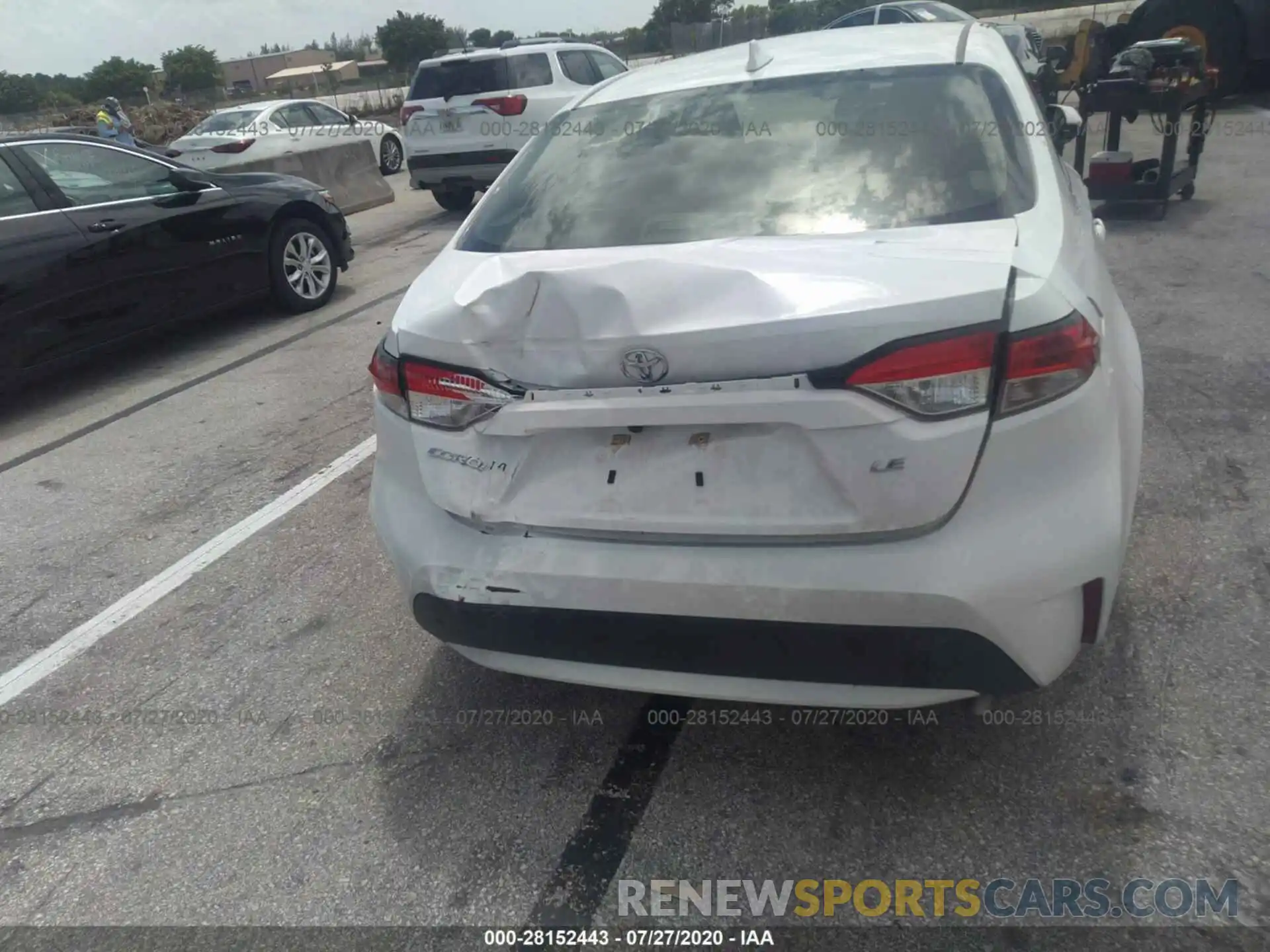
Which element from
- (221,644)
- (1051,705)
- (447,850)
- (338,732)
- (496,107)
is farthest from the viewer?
(496,107)

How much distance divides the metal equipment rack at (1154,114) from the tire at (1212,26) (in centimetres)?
509

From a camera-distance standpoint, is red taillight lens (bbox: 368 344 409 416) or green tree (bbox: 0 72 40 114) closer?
red taillight lens (bbox: 368 344 409 416)

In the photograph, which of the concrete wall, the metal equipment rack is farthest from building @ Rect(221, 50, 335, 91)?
the metal equipment rack

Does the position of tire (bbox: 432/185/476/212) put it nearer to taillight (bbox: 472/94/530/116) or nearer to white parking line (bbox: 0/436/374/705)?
taillight (bbox: 472/94/530/116)

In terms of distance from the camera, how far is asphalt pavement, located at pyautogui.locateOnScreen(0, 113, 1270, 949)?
2.16 metres

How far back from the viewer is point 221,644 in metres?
3.24

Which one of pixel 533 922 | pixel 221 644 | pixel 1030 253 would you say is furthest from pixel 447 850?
pixel 1030 253

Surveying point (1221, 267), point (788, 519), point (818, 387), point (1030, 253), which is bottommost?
point (1221, 267)

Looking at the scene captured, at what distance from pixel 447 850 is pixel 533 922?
1.05 feet

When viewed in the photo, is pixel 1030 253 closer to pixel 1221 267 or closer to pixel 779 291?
pixel 779 291

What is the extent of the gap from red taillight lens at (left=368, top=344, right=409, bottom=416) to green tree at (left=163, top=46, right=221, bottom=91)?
260 ft

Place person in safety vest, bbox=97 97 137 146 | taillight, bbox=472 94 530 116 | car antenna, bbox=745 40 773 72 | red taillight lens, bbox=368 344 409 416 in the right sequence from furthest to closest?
person in safety vest, bbox=97 97 137 146, taillight, bbox=472 94 530 116, car antenna, bbox=745 40 773 72, red taillight lens, bbox=368 344 409 416

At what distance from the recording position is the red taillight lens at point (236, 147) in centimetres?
1347

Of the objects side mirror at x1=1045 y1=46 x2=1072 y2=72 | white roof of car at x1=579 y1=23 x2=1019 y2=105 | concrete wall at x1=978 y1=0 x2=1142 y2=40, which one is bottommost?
concrete wall at x1=978 y1=0 x2=1142 y2=40
